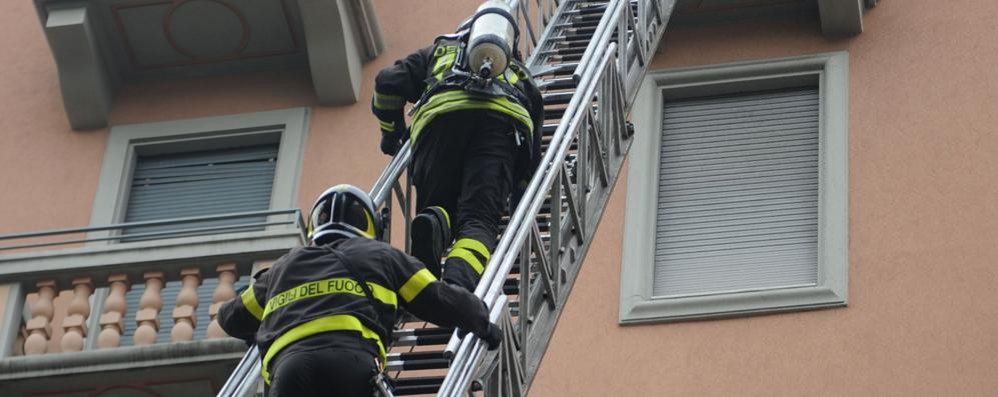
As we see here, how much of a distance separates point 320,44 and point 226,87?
1.00 meters

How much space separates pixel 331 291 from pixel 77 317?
5953mm

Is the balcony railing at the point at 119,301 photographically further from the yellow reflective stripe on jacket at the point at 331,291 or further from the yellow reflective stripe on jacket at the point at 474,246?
the yellow reflective stripe on jacket at the point at 331,291

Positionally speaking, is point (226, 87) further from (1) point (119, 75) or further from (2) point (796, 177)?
(2) point (796, 177)

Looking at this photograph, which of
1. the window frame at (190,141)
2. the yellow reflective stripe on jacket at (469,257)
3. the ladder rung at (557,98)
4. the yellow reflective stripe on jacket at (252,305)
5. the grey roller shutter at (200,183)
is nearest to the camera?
the yellow reflective stripe on jacket at (252,305)

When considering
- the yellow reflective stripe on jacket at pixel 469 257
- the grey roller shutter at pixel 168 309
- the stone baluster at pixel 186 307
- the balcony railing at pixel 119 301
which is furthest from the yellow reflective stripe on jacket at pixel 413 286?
the grey roller shutter at pixel 168 309

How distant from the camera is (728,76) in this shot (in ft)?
→ 52.5

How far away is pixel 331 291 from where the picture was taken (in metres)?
8.42

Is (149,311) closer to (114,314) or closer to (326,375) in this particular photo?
(114,314)

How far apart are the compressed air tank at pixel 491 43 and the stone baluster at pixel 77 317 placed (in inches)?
170

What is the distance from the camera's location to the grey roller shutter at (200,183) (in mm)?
16406

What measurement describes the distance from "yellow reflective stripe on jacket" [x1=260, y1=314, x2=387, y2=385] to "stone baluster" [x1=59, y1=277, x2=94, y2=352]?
5752 millimetres

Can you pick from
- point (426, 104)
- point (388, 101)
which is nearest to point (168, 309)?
point (388, 101)

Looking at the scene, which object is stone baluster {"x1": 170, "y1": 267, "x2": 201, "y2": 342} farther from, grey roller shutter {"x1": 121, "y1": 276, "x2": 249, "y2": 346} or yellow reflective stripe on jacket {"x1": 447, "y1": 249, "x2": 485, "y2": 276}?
yellow reflective stripe on jacket {"x1": 447, "y1": 249, "x2": 485, "y2": 276}

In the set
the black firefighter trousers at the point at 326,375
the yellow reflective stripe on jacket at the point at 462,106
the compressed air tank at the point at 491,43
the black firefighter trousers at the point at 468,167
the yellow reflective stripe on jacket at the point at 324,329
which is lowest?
the black firefighter trousers at the point at 326,375
